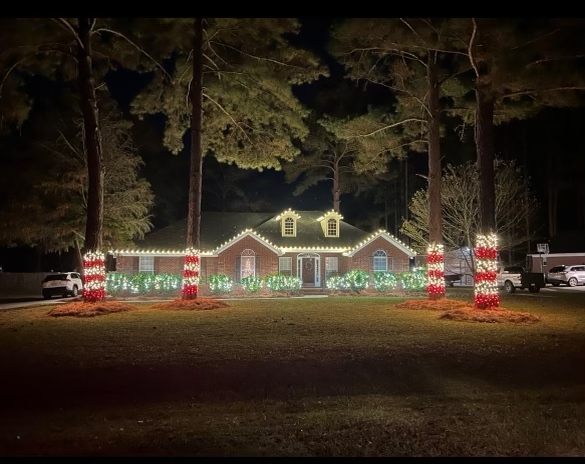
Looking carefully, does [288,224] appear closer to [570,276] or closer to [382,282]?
[382,282]

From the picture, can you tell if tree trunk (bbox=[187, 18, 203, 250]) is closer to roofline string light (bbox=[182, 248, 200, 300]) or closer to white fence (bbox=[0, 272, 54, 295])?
roofline string light (bbox=[182, 248, 200, 300])

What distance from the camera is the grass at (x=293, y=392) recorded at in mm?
5758

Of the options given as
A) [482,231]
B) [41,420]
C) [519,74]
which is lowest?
[41,420]

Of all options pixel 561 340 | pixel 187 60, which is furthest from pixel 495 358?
pixel 187 60

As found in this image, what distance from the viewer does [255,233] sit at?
34594 mm

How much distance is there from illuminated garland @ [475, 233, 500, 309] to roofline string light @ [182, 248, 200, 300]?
36.0 ft

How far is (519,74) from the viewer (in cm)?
1617

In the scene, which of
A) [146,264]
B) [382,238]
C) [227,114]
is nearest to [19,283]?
[146,264]

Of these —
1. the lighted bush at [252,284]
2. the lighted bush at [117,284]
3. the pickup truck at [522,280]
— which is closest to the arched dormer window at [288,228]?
the lighted bush at [252,284]

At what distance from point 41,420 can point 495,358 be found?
7667 millimetres

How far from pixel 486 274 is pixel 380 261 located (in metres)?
18.2

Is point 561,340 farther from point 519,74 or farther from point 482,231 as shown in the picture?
point 519,74

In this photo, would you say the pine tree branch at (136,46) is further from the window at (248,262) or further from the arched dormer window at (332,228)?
the arched dormer window at (332,228)

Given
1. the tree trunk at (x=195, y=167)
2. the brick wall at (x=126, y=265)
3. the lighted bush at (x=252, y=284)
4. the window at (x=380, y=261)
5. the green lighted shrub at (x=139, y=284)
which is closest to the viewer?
the tree trunk at (x=195, y=167)
